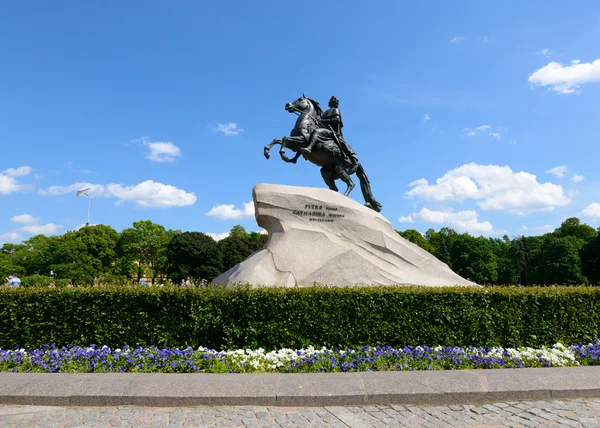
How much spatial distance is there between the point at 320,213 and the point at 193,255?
37.7 m

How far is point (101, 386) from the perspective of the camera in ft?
18.5

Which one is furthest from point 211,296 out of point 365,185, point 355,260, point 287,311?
point 365,185

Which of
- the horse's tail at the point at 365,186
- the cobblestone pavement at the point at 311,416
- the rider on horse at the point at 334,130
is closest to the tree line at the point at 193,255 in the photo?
the horse's tail at the point at 365,186

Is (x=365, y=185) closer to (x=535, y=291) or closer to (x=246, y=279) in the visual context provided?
(x=246, y=279)

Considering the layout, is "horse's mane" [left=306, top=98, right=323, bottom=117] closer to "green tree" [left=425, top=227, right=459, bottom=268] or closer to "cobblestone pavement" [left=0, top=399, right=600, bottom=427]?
"cobblestone pavement" [left=0, top=399, right=600, bottom=427]

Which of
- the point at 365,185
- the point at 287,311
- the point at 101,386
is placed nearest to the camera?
the point at 101,386

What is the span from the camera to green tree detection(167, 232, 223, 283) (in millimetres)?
48531

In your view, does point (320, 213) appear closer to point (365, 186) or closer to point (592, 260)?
point (365, 186)

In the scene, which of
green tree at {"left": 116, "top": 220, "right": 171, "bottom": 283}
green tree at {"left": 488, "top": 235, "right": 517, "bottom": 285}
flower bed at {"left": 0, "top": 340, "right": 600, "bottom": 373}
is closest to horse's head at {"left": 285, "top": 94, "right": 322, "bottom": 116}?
flower bed at {"left": 0, "top": 340, "right": 600, "bottom": 373}

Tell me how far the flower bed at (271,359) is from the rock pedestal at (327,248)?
4.32 m

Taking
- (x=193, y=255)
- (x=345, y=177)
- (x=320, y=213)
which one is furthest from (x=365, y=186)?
(x=193, y=255)

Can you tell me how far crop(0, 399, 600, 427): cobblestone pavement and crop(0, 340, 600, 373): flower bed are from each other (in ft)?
4.89

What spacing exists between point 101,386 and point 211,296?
287cm

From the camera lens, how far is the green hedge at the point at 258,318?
817 cm
